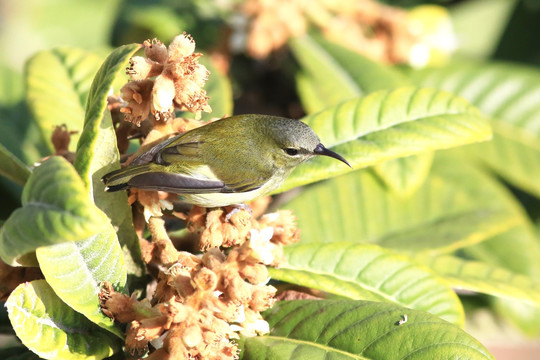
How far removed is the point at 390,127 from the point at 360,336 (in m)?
0.84

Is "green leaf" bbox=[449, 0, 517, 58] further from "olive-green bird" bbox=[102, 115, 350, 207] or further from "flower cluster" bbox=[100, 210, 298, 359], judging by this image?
"flower cluster" bbox=[100, 210, 298, 359]

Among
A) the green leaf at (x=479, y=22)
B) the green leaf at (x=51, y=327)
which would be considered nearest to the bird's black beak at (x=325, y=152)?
the green leaf at (x=51, y=327)

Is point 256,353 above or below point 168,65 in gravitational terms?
below

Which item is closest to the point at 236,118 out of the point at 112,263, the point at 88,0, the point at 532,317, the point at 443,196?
the point at 112,263

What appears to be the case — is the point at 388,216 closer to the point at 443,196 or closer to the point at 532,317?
the point at 443,196

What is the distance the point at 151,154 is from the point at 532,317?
2.73 m

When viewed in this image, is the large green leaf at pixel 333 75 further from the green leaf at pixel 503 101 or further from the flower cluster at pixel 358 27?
the green leaf at pixel 503 101

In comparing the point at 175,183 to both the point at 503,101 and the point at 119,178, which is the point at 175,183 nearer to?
the point at 119,178

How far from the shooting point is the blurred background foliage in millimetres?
2854

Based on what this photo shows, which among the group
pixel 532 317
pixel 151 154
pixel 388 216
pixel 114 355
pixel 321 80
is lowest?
pixel 532 317

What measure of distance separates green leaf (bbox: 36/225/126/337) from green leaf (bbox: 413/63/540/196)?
8.07ft

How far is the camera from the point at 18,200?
2891mm

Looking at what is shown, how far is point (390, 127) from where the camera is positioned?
2234 millimetres

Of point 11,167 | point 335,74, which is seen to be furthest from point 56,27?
point 11,167
